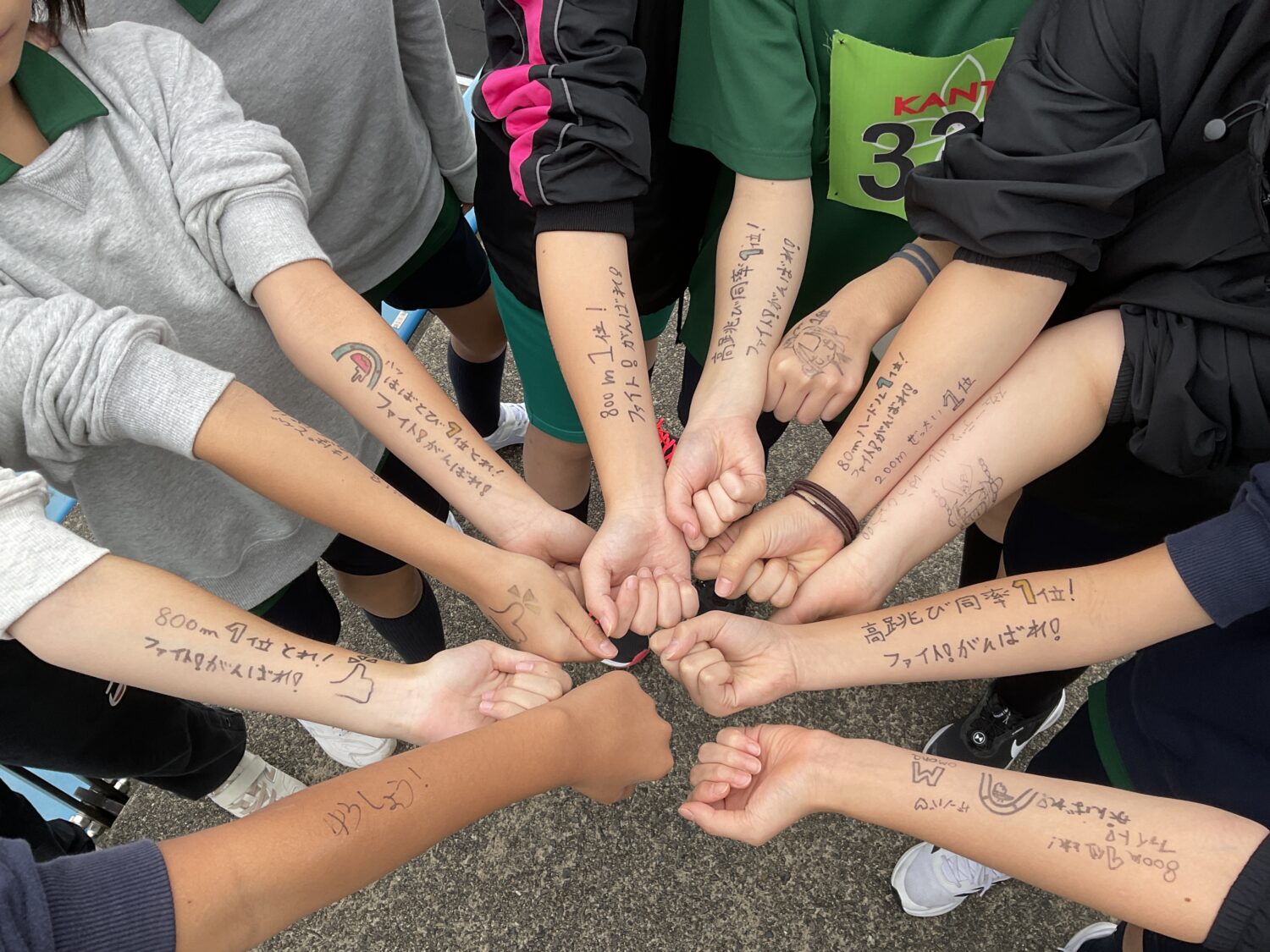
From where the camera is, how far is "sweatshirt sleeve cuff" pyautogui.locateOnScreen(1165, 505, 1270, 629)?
1.14 metres

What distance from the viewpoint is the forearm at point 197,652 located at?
1.09 metres

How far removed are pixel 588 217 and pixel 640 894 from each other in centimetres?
166

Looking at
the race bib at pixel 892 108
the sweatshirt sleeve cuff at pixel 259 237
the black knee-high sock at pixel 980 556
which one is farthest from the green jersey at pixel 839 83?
the black knee-high sock at pixel 980 556

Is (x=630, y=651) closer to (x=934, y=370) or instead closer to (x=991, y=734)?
(x=991, y=734)

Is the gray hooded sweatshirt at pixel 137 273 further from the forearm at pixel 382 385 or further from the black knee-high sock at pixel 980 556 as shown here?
the black knee-high sock at pixel 980 556

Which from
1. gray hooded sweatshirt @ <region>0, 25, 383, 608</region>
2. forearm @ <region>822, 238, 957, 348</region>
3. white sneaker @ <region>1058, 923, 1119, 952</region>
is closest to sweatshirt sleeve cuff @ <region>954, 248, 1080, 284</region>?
forearm @ <region>822, 238, 957, 348</region>

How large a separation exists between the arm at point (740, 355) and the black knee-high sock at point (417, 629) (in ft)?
2.98

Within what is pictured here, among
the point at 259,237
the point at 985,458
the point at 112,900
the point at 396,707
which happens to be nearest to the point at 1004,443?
the point at 985,458

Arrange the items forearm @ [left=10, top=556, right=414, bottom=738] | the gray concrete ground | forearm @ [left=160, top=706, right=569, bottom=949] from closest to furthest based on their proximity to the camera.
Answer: forearm @ [left=160, top=706, right=569, bottom=949] < forearm @ [left=10, top=556, right=414, bottom=738] < the gray concrete ground

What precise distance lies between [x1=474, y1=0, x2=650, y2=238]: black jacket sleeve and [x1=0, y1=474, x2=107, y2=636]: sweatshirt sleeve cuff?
919 millimetres

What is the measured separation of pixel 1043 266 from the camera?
131 cm

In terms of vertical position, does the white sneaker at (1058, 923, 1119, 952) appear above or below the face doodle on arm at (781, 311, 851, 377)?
below

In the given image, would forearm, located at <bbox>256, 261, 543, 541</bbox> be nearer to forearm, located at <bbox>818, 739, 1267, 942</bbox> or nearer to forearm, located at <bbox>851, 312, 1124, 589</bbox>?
forearm, located at <bbox>851, 312, 1124, 589</bbox>

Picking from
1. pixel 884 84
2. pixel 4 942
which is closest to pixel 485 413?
pixel 884 84
